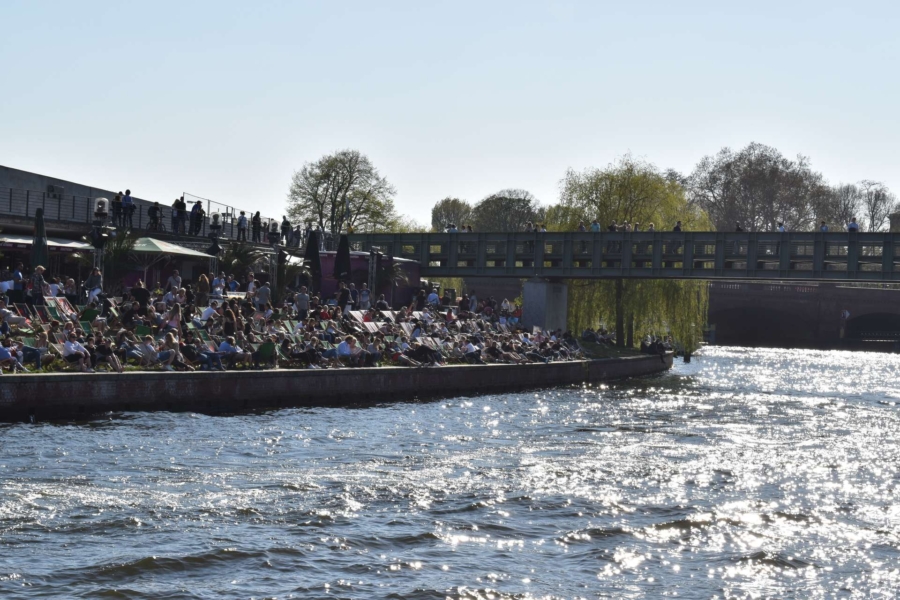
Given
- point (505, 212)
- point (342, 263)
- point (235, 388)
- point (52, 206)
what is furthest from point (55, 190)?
point (505, 212)

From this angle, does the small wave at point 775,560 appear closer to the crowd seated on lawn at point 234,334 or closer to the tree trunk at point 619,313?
the crowd seated on lawn at point 234,334

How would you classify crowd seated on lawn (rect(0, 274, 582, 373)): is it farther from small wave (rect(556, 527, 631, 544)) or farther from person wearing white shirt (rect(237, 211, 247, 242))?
small wave (rect(556, 527, 631, 544))

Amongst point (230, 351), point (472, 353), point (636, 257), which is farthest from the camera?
point (636, 257)

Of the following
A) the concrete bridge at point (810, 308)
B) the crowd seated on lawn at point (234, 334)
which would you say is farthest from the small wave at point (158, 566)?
the concrete bridge at point (810, 308)

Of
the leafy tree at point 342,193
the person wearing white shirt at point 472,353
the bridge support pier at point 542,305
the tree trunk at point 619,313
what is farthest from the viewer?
the leafy tree at point 342,193

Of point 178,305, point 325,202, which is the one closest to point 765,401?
point 178,305

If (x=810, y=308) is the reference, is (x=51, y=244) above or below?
above

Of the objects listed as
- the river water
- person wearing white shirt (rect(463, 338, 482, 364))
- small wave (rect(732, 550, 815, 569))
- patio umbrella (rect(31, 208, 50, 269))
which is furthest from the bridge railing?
small wave (rect(732, 550, 815, 569))

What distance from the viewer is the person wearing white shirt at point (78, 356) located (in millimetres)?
24578

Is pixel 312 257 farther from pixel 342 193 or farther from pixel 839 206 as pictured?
pixel 839 206

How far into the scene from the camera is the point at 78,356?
80.8 feet

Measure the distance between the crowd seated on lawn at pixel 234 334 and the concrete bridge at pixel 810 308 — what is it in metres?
50.3

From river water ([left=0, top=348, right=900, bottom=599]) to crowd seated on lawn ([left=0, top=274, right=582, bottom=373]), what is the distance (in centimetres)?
205

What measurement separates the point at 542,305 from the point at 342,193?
98.1ft
